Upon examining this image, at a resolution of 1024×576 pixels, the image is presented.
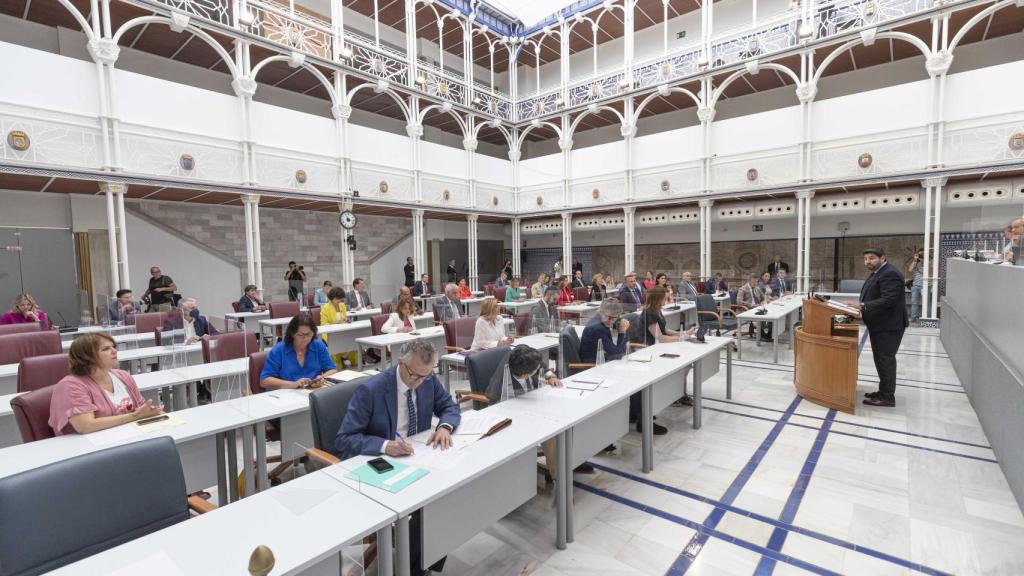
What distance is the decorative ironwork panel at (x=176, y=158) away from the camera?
9.33 metres

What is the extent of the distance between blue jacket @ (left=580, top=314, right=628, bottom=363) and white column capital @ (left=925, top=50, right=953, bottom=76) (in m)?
11.3

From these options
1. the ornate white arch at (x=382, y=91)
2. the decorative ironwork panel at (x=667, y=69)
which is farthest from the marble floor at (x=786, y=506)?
the decorative ironwork panel at (x=667, y=69)

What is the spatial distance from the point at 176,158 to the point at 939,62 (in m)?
16.8

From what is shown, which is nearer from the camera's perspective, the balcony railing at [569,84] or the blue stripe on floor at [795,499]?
the blue stripe on floor at [795,499]

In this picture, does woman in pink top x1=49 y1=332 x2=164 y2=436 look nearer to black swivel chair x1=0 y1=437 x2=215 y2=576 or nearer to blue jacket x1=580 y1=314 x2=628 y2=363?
black swivel chair x1=0 y1=437 x2=215 y2=576

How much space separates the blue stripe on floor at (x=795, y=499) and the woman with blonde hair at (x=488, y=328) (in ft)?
10.5

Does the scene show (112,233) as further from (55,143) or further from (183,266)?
(183,266)

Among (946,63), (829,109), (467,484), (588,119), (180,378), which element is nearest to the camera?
(467,484)

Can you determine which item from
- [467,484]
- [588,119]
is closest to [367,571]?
[467,484]

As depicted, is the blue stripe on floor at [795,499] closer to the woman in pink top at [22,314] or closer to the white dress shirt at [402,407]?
the white dress shirt at [402,407]

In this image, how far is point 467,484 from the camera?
230 centimetres

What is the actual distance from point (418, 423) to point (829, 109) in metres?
13.8

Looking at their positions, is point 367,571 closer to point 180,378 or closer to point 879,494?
point 180,378

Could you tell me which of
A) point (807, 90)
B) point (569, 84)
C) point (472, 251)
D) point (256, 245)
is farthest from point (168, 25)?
point (807, 90)
